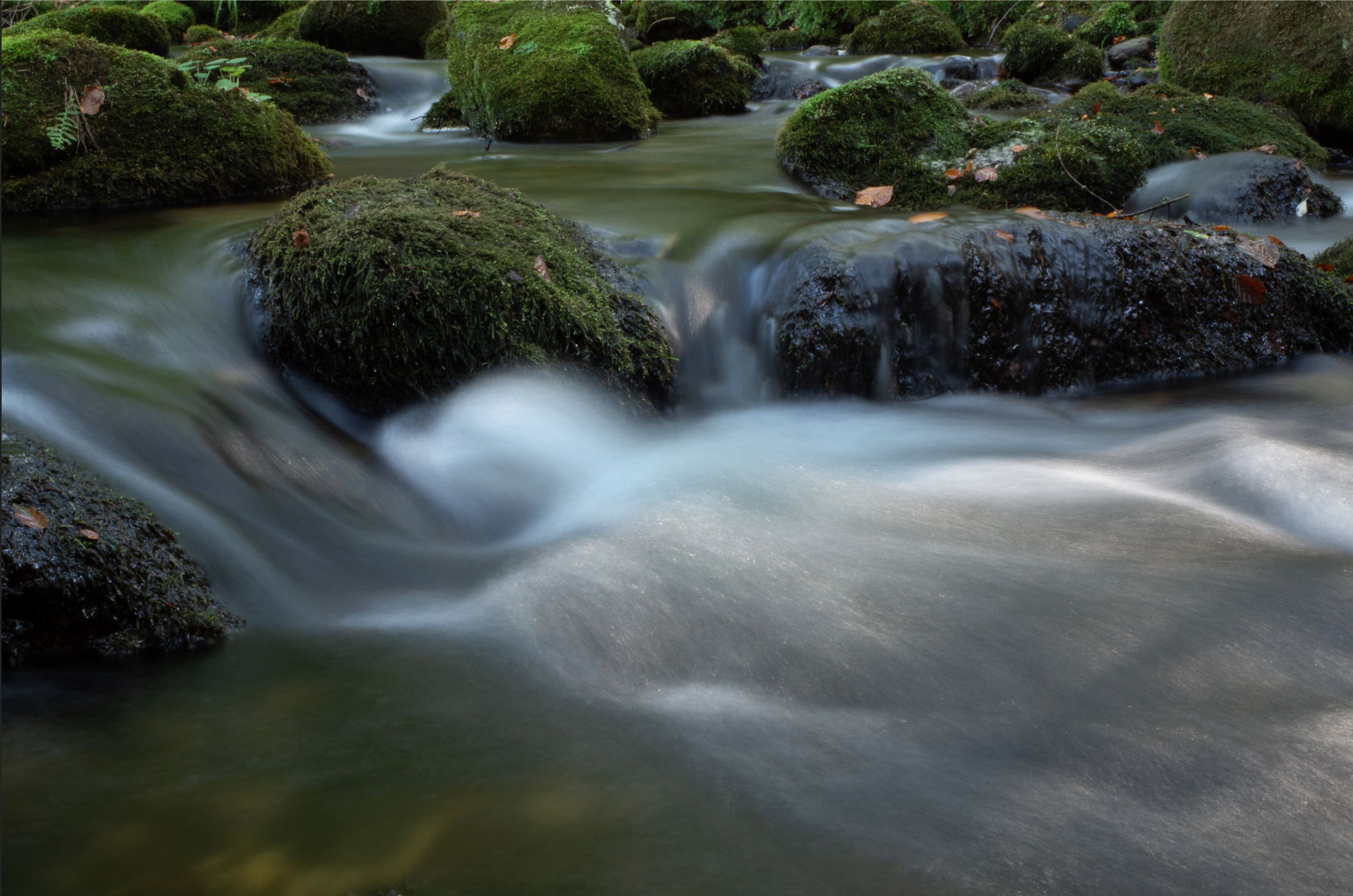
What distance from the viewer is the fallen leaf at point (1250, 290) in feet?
15.4

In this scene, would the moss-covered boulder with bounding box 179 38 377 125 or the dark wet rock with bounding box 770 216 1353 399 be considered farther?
the moss-covered boulder with bounding box 179 38 377 125

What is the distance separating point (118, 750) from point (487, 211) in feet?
9.35

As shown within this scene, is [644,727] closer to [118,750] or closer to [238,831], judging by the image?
[238,831]

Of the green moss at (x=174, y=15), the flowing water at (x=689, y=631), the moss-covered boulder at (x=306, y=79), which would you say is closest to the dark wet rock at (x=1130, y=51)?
the flowing water at (x=689, y=631)

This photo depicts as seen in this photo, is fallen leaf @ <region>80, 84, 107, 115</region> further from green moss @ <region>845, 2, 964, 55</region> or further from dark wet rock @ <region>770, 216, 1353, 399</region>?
green moss @ <region>845, 2, 964, 55</region>

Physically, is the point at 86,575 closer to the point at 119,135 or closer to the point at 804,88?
the point at 119,135

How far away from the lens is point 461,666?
2.43 metres

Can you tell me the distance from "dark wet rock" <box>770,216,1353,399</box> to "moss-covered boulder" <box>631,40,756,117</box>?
20.0 ft

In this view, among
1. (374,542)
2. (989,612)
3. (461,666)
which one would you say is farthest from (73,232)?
(989,612)

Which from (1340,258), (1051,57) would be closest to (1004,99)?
(1051,57)

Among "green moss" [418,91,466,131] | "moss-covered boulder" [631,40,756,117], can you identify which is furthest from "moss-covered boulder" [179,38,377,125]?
"moss-covered boulder" [631,40,756,117]

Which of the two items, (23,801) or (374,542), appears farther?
(374,542)

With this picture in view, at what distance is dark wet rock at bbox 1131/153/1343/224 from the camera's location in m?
A: 6.55

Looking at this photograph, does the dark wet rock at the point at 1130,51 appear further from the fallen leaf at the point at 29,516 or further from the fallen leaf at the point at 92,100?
the fallen leaf at the point at 29,516
